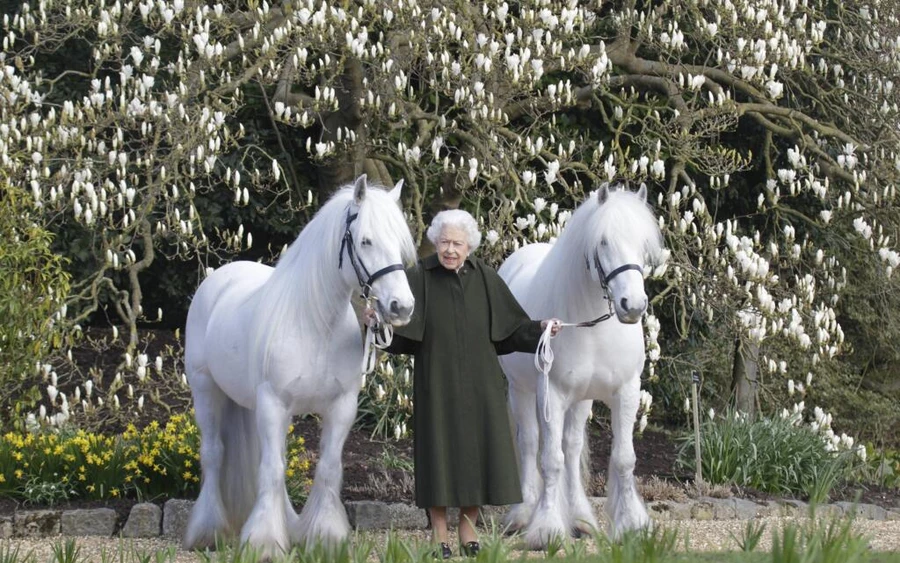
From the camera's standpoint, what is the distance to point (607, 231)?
5836mm

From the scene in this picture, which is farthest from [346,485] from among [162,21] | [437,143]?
[162,21]

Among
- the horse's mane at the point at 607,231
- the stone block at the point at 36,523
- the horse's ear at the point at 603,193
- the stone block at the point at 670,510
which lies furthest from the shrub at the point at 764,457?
the stone block at the point at 36,523

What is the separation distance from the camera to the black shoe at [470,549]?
17.9ft

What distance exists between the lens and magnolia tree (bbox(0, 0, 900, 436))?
8719mm

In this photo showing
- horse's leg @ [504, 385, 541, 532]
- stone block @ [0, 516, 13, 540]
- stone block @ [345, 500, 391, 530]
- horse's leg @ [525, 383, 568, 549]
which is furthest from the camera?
stone block @ [345, 500, 391, 530]

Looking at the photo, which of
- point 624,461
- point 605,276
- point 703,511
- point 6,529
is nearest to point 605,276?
point 605,276

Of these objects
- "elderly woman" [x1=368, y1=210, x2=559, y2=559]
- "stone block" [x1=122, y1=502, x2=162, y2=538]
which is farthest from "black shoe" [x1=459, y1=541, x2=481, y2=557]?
"stone block" [x1=122, y1=502, x2=162, y2=538]

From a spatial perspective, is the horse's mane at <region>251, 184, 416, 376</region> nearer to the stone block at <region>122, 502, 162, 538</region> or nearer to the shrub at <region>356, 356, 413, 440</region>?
the stone block at <region>122, 502, 162, 538</region>

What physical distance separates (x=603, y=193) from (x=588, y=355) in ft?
2.64

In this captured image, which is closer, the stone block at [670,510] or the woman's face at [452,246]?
the woman's face at [452,246]

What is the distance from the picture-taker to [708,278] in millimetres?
9117

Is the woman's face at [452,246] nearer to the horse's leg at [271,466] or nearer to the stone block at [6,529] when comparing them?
the horse's leg at [271,466]

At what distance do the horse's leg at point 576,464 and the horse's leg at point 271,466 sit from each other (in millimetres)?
1564

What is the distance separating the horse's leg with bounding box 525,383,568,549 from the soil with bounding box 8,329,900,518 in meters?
1.57
